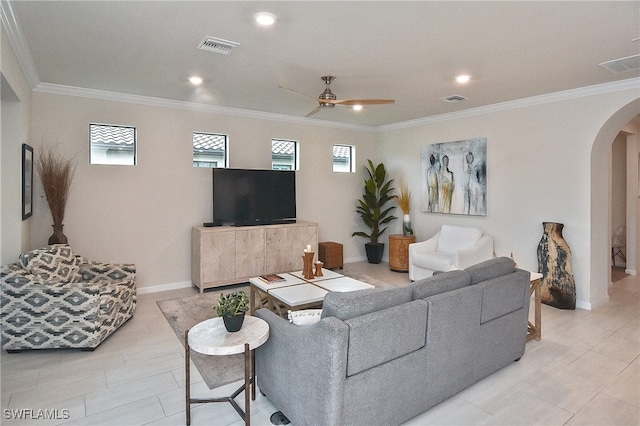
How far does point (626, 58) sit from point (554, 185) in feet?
5.74

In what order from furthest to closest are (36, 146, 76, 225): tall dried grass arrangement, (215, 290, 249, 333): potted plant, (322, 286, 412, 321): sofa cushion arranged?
(36, 146, 76, 225): tall dried grass arrangement, (215, 290, 249, 333): potted plant, (322, 286, 412, 321): sofa cushion

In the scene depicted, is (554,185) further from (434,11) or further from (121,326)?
(121,326)

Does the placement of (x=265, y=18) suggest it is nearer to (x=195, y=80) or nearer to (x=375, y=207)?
(x=195, y=80)

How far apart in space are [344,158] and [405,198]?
4.66 feet

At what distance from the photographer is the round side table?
2.09 metres

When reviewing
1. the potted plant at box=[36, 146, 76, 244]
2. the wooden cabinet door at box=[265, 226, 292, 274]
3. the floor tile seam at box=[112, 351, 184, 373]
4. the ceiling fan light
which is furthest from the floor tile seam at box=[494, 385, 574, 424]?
the potted plant at box=[36, 146, 76, 244]

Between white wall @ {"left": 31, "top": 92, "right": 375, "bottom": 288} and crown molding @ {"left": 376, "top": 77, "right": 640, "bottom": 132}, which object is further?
white wall @ {"left": 31, "top": 92, "right": 375, "bottom": 288}

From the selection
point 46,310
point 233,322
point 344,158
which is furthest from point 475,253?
point 46,310

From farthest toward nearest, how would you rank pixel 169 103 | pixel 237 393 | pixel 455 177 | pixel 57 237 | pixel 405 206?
1. pixel 405 206
2. pixel 455 177
3. pixel 169 103
4. pixel 57 237
5. pixel 237 393

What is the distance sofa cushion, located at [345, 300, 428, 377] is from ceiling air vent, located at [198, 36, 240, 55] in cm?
253

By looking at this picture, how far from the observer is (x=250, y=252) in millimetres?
5492

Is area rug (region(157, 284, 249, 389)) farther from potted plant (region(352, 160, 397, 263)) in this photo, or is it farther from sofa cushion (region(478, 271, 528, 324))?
potted plant (region(352, 160, 397, 263))

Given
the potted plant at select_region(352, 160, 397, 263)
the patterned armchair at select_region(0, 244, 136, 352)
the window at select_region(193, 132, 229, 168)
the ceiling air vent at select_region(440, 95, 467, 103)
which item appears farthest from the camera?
the potted plant at select_region(352, 160, 397, 263)

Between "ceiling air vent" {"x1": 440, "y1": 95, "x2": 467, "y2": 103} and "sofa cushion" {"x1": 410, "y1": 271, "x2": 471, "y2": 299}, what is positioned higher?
"ceiling air vent" {"x1": 440, "y1": 95, "x2": 467, "y2": 103}
